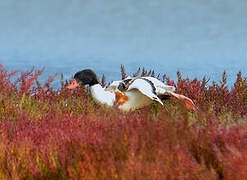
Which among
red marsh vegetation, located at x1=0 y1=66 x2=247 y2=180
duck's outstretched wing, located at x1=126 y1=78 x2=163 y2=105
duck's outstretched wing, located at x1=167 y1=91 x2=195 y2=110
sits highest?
duck's outstretched wing, located at x1=126 y1=78 x2=163 y2=105

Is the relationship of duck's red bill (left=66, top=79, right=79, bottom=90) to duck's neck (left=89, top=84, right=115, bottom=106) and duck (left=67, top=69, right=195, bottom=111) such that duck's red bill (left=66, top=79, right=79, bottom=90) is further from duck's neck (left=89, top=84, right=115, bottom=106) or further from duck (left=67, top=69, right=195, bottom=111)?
duck's neck (left=89, top=84, right=115, bottom=106)

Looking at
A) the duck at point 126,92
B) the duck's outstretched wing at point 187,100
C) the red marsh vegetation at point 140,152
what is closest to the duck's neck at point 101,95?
the duck at point 126,92

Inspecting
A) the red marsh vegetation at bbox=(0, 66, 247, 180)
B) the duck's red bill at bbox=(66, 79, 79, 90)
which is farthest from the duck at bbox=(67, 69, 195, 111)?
the red marsh vegetation at bbox=(0, 66, 247, 180)

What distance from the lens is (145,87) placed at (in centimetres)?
619

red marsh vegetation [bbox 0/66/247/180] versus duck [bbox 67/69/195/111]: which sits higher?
duck [bbox 67/69/195/111]

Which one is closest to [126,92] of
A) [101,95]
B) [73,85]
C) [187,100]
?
[101,95]

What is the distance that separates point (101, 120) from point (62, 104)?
3.18m

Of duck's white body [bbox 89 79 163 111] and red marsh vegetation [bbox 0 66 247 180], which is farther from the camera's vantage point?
duck's white body [bbox 89 79 163 111]

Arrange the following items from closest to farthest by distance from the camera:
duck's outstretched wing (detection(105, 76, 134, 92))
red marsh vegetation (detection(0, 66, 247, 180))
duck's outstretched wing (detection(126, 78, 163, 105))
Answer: red marsh vegetation (detection(0, 66, 247, 180)), duck's outstretched wing (detection(126, 78, 163, 105)), duck's outstretched wing (detection(105, 76, 134, 92))

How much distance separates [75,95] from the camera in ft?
26.8

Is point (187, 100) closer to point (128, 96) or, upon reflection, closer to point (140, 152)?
point (128, 96)

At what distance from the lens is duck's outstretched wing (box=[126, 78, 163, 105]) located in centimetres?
603

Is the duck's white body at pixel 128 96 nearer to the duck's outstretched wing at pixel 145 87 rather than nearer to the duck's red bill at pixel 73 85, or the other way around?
the duck's outstretched wing at pixel 145 87

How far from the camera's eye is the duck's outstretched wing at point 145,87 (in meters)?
6.03
